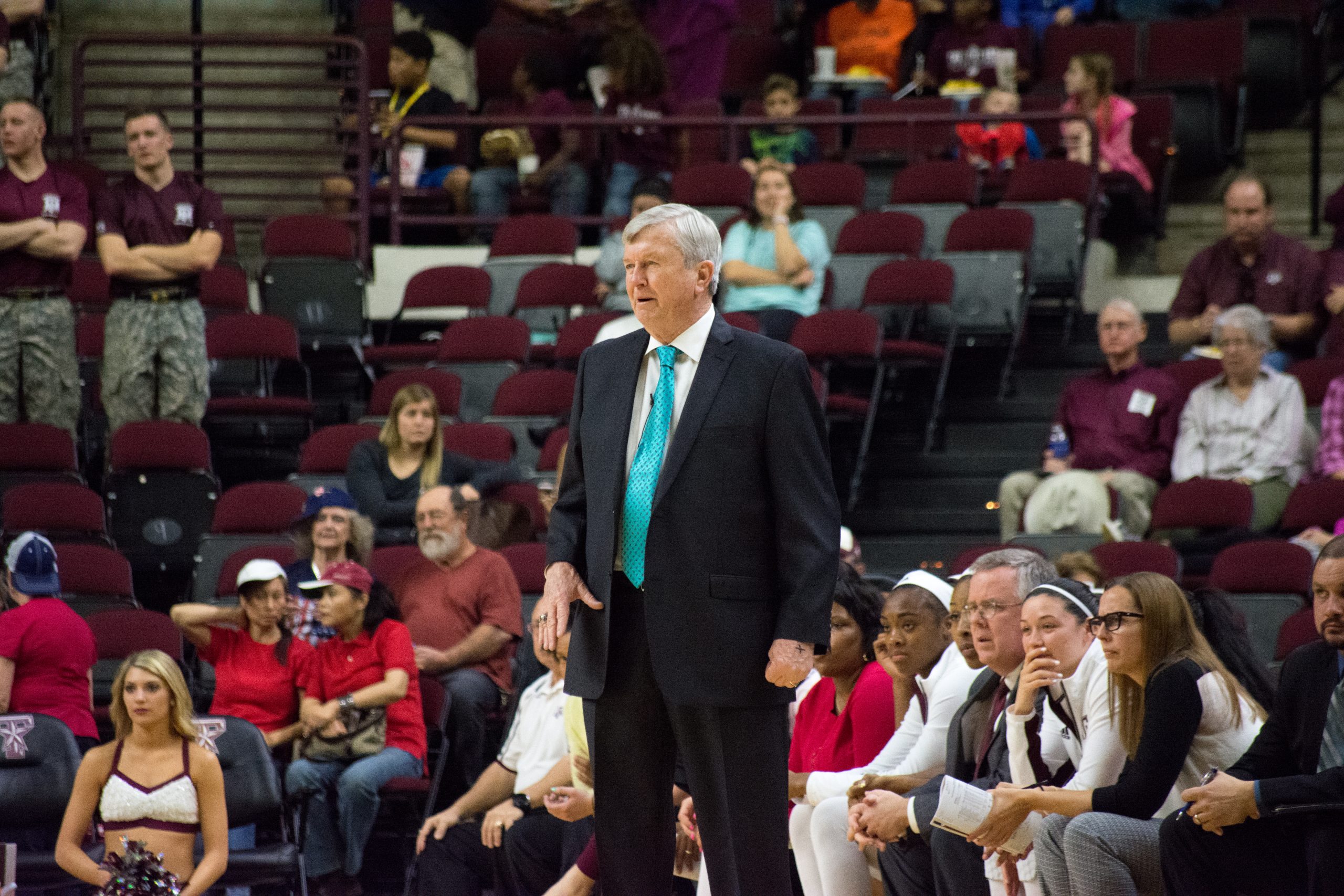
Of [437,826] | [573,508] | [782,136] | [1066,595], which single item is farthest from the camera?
[782,136]

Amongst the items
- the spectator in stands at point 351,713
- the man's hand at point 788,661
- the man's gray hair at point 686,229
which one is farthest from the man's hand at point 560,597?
the spectator in stands at point 351,713

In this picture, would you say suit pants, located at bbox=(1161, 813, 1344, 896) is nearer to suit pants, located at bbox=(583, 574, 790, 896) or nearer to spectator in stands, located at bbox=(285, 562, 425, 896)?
suit pants, located at bbox=(583, 574, 790, 896)

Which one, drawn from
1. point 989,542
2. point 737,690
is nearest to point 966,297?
point 989,542

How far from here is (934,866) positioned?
408cm

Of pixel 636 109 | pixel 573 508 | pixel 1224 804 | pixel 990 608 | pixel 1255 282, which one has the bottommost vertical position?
pixel 1224 804

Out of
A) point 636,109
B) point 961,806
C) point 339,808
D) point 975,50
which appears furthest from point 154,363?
point 975,50

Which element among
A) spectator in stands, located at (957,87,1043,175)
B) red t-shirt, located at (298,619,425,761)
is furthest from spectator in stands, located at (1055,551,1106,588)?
spectator in stands, located at (957,87,1043,175)

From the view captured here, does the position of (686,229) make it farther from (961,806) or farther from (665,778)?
(961,806)

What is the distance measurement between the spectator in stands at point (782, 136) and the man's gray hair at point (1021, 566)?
596cm

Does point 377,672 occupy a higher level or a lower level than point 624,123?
lower

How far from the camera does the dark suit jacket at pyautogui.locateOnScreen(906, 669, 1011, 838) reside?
4.05 metres

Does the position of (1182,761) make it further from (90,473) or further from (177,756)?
(90,473)

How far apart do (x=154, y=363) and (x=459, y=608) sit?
2027 mm

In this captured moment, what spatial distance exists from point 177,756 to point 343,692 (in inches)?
29.2
